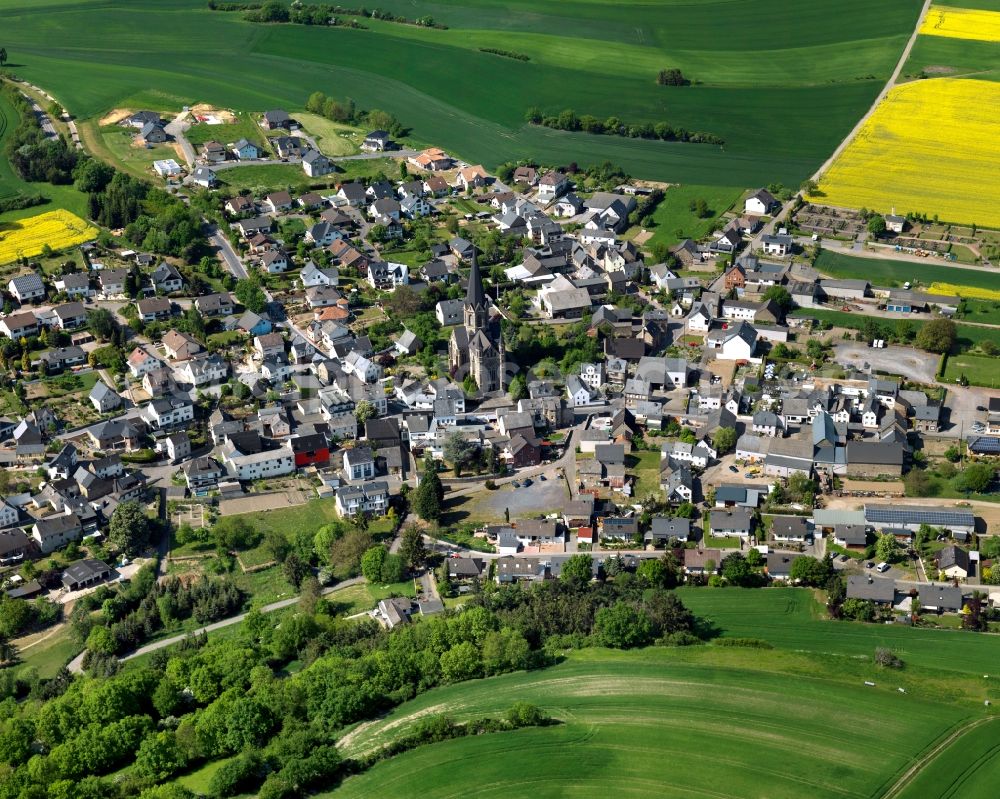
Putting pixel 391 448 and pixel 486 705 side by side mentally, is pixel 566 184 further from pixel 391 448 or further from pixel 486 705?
pixel 486 705

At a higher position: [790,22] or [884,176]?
[790,22]

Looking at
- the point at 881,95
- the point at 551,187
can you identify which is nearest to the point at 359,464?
the point at 551,187

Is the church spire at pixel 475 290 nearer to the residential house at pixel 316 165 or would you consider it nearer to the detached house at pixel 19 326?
the detached house at pixel 19 326

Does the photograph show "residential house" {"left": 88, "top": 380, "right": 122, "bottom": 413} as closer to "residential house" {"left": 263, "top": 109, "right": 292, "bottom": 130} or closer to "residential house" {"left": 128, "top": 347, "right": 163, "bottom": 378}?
"residential house" {"left": 128, "top": 347, "right": 163, "bottom": 378}

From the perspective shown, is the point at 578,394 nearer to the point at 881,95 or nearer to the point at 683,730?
the point at 683,730

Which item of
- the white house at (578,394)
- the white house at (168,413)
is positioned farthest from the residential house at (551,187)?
the white house at (168,413)

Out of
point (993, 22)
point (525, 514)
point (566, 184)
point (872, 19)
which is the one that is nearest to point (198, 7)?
point (566, 184)
